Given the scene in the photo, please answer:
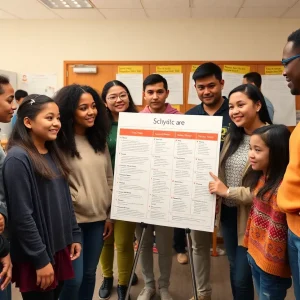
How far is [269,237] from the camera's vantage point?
140 centimetres

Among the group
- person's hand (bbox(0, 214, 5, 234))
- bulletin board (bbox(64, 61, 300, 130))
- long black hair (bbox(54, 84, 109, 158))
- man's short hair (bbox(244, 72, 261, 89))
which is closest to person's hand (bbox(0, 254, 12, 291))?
person's hand (bbox(0, 214, 5, 234))

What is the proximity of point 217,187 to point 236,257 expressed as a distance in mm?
437

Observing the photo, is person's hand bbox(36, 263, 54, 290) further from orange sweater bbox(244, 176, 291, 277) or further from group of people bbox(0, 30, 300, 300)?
orange sweater bbox(244, 176, 291, 277)

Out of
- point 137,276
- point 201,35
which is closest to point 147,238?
point 137,276

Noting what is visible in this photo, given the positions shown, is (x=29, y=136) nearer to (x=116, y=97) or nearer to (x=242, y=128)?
(x=116, y=97)

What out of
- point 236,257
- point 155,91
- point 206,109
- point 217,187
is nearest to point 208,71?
point 206,109

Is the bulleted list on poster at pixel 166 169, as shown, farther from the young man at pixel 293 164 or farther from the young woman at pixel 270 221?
the young man at pixel 293 164

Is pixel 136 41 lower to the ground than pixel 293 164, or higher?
higher

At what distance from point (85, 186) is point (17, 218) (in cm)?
49

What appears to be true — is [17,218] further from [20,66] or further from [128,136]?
[20,66]

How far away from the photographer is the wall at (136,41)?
12.7 ft

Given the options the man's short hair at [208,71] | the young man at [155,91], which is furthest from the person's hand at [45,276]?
the man's short hair at [208,71]

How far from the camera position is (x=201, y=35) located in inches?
155

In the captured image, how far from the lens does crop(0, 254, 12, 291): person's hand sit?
46.6 inches
